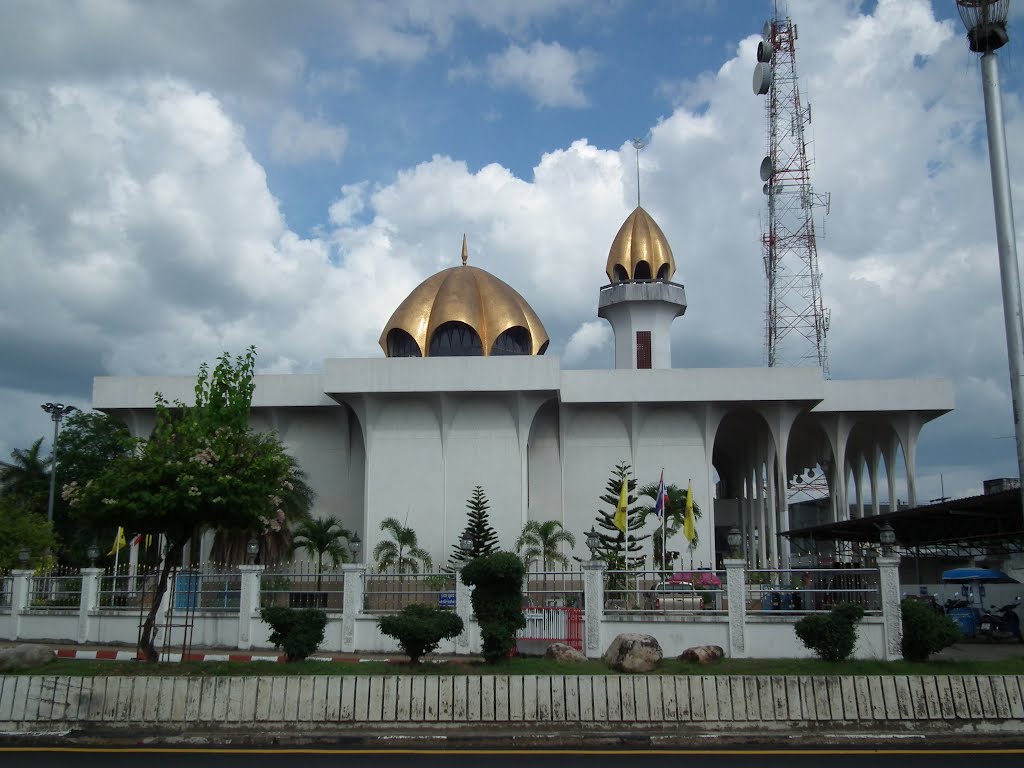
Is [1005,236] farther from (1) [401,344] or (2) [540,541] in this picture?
(1) [401,344]

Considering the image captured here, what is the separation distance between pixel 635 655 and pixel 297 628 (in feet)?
14.3

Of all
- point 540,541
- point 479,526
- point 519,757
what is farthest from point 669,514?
point 519,757

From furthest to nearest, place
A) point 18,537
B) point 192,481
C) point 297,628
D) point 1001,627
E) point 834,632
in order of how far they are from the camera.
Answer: point 18,537
point 1001,627
point 192,481
point 297,628
point 834,632

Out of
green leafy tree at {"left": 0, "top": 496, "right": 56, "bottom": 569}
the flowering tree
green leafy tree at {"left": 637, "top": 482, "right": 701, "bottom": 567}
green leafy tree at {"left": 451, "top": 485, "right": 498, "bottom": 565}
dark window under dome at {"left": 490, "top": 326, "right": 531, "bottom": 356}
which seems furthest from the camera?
dark window under dome at {"left": 490, "top": 326, "right": 531, "bottom": 356}

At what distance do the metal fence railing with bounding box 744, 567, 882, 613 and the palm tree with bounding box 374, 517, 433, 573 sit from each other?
551 inches

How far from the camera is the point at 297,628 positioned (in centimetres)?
1141

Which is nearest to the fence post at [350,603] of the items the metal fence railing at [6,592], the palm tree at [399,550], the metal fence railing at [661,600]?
the metal fence railing at [661,600]

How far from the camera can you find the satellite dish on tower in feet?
142

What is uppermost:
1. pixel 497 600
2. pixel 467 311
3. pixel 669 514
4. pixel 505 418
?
pixel 467 311

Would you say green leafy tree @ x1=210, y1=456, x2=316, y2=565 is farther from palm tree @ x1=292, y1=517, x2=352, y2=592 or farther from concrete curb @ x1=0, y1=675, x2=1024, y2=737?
concrete curb @ x1=0, y1=675, x2=1024, y2=737

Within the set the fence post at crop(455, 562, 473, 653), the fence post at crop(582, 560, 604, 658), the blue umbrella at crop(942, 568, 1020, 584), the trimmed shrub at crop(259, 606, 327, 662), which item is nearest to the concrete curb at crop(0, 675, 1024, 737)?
the trimmed shrub at crop(259, 606, 327, 662)

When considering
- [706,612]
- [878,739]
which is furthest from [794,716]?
[706,612]

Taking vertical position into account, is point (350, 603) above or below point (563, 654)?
above

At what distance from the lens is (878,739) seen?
859cm
